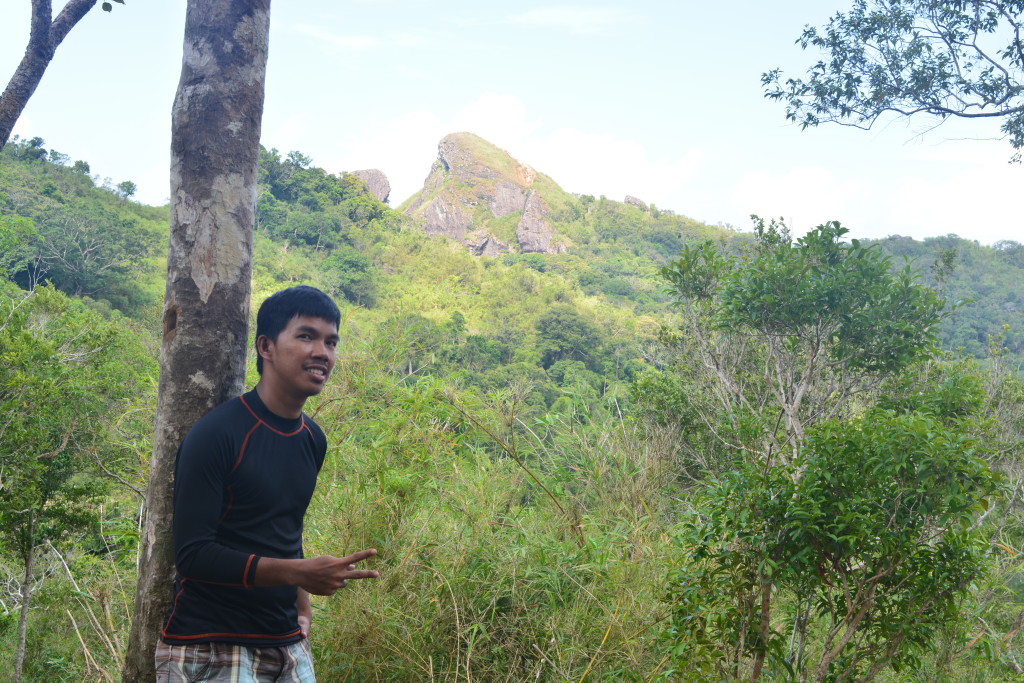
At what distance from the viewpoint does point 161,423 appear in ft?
4.79

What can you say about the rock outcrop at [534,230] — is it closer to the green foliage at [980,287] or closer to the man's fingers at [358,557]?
the green foliage at [980,287]

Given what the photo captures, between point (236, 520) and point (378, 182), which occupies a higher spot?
point (378, 182)

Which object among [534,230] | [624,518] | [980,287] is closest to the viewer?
[624,518]

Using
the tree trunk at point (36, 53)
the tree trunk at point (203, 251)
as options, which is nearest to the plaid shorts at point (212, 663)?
the tree trunk at point (203, 251)

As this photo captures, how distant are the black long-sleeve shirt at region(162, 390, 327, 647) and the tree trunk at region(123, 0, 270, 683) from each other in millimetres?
248

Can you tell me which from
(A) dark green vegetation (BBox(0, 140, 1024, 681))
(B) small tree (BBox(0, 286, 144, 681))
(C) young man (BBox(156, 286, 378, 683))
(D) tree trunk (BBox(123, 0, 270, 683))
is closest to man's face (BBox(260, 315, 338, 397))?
(C) young man (BBox(156, 286, 378, 683))

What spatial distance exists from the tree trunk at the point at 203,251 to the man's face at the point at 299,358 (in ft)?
0.78

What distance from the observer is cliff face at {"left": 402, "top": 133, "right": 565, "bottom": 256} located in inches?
2537

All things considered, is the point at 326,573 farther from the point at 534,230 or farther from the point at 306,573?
the point at 534,230

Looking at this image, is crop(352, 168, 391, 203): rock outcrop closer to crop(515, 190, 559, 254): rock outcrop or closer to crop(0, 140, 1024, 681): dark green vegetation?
crop(515, 190, 559, 254): rock outcrop

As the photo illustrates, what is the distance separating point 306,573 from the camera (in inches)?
43.8

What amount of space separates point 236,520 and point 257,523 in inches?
1.3

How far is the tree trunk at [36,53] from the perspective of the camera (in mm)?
2266

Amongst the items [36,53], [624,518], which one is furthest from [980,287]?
[36,53]
